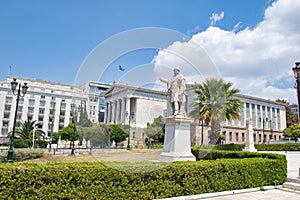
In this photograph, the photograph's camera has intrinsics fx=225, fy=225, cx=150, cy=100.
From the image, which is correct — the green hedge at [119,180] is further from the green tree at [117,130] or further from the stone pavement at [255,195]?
the green tree at [117,130]

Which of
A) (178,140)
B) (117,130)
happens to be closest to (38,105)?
(117,130)

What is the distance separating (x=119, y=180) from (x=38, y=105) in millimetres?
72266

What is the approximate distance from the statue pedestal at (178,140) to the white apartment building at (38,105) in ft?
197

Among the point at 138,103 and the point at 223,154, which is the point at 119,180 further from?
the point at 223,154

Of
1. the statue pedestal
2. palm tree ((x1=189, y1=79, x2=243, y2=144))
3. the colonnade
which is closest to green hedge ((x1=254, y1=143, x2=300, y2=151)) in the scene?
palm tree ((x1=189, y1=79, x2=243, y2=144))

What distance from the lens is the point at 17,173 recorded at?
14.9ft

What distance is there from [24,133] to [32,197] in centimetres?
5284

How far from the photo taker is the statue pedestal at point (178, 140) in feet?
30.1

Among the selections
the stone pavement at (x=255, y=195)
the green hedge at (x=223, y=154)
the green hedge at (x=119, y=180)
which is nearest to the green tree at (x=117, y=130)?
the green hedge at (x=119, y=180)

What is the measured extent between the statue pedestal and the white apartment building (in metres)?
60.0

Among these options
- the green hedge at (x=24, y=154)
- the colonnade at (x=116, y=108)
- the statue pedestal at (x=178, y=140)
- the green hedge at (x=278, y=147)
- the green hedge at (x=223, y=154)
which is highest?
the colonnade at (x=116, y=108)

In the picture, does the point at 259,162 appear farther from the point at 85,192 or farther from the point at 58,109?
the point at 58,109

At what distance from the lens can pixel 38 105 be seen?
228 feet

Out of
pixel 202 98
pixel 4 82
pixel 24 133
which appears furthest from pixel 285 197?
pixel 4 82
